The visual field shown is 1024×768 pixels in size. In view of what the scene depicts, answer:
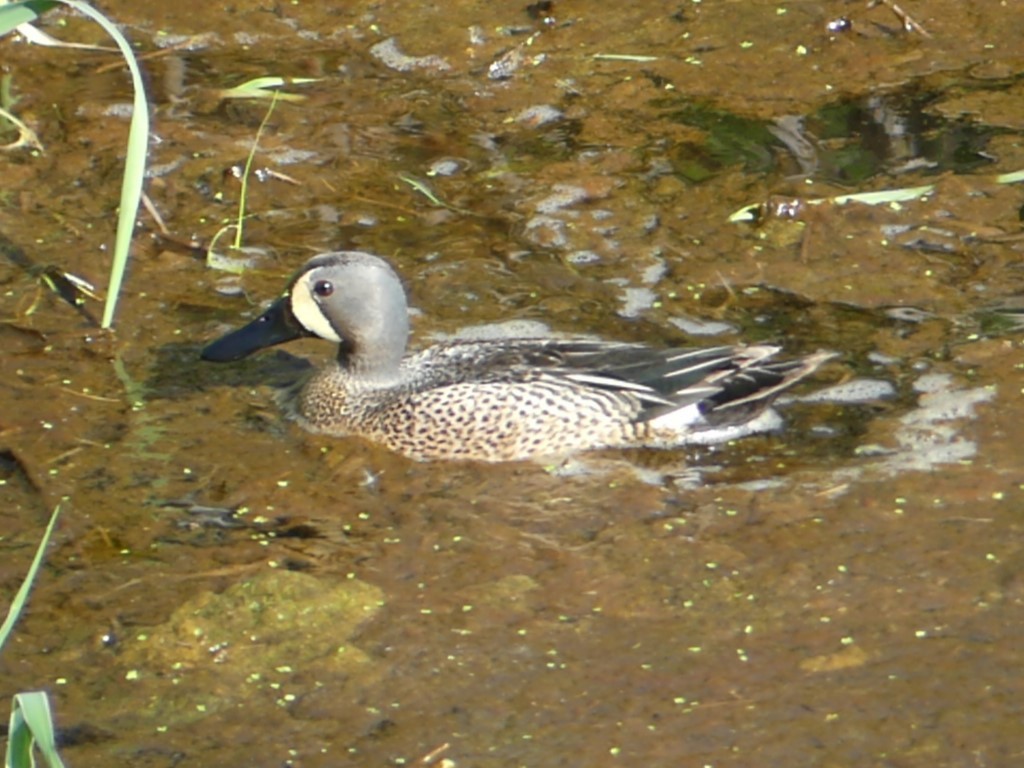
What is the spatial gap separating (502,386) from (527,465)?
0.28 m

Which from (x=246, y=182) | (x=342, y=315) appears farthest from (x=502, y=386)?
(x=246, y=182)

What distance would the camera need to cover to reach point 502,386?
A: 6.18 metres

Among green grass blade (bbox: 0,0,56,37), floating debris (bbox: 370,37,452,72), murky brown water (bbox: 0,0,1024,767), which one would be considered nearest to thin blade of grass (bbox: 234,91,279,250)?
murky brown water (bbox: 0,0,1024,767)

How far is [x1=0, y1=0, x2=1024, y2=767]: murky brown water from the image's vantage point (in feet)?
15.5

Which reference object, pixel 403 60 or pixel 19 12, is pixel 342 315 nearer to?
pixel 19 12

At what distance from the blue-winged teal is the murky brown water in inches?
5.0

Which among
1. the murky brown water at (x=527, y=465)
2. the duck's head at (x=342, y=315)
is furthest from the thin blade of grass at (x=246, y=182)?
the duck's head at (x=342, y=315)

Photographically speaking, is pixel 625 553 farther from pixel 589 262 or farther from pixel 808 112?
pixel 808 112

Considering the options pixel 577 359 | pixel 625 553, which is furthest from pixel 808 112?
pixel 625 553

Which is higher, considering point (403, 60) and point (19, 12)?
point (19, 12)

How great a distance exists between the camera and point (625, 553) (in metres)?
5.41

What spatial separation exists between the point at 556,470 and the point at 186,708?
172 centimetres

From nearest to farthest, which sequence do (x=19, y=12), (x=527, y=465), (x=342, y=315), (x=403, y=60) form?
(x=19, y=12)
(x=527, y=465)
(x=342, y=315)
(x=403, y=60)

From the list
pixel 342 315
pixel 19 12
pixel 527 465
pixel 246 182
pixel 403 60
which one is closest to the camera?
pixel 19 12
